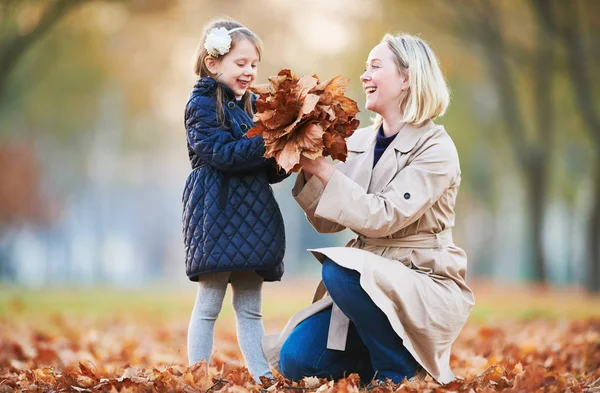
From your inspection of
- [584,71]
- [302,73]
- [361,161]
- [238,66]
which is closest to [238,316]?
[361,161]

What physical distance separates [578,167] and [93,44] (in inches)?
634

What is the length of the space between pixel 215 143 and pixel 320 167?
59 centimetres

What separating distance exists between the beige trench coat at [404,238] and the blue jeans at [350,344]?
75 millimetres

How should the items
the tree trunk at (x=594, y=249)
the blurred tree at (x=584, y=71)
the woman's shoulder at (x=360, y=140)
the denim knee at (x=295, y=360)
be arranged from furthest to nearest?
1. the tree trunk at (x=594, y=249)
2. the blurred tree at (x=584, y=71)
3. the woman's shoulder at (x=360, y=140)
4. the denim knee at (x=295, y=360)

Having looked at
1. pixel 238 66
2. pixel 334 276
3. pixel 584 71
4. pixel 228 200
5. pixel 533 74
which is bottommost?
pixel 334 276

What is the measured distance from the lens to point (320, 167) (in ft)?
14.7

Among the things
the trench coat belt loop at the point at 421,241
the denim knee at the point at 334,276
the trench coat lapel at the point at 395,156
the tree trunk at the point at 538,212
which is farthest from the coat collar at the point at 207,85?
the tree trunk at the point at 538,212

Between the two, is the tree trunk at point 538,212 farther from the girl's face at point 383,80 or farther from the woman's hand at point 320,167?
the woman's hand at point 320,167

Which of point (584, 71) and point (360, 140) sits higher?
point (584, 71)

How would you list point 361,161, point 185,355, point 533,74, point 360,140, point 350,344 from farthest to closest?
point 533,74
point 185,355
point 360,140
point 361,161
point 350,344

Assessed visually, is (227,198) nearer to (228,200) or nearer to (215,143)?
(228,200)

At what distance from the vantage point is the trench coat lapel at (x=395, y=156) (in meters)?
4.70

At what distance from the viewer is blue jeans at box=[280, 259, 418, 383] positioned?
175 inches

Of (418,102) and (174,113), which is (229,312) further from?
(174,113)
